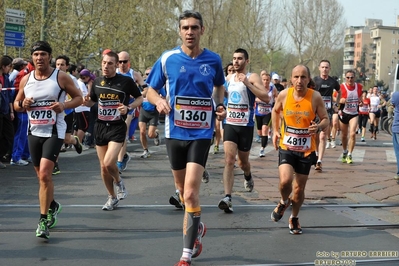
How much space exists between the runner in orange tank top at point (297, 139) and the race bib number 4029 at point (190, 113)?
1652 millimetres

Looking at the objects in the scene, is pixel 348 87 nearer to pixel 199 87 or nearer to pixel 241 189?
pixel 241 189

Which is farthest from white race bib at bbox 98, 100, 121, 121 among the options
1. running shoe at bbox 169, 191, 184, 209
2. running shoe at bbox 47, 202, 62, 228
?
running shoe at bbox 47, 202, 62, 228

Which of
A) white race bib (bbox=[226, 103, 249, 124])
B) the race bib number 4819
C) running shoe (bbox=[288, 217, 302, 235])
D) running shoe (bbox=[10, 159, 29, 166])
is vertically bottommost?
running shoe (bbox=[10, 159, 29, 166])

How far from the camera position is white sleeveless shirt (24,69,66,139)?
23.9 feet

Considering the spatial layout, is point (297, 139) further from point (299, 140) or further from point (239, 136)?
point (239, 136)

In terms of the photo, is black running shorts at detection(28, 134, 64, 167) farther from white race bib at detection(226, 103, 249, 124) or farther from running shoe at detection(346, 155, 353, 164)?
running shoe at detection(346, 155, 353, 164)

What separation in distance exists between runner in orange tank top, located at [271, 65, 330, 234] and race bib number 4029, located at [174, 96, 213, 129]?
1.65 metres

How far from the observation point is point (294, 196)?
753 centimetres

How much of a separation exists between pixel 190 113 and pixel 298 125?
189cm

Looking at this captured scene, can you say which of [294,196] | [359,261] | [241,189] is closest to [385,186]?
[241,189]

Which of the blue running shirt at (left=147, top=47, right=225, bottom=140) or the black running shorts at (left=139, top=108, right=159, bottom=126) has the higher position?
the blue running shirt at (left=147, top=47, right=225, bottom=140)

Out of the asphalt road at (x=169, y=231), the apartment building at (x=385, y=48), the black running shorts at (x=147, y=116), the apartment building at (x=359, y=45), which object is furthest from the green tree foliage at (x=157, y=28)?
the apartment building at (x=359, y=45)

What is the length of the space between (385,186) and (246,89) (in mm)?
3218

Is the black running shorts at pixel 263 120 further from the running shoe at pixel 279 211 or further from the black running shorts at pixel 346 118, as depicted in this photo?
the running shoe at pixel 279 211
